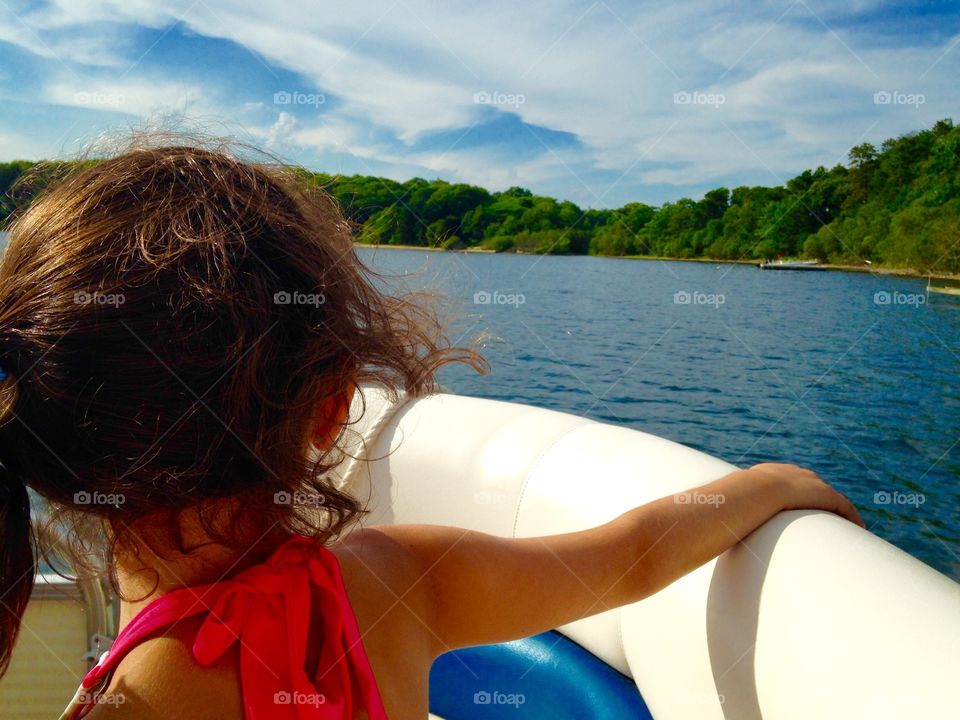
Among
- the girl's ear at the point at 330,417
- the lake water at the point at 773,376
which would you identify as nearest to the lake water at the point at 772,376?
the lake water at the point at 773,376

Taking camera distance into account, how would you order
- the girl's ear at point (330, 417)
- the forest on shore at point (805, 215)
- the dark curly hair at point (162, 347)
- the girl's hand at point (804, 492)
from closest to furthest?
the dark curly hair at point (162, 347)
the girl's ear at point (330, 417)
the girl's hand at point (804, 492)
the forest on shore at point (805, 215)

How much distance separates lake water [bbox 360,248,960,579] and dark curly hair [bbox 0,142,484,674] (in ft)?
0.97

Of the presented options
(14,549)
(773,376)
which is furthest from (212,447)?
(773,376)

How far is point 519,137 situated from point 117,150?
56.5ft

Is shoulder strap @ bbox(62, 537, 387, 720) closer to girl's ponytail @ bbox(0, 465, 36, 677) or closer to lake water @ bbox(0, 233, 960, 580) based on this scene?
girl's ponytail @ bbox(0, 465, 36, 677)

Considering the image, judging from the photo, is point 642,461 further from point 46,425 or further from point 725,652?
point 46,425

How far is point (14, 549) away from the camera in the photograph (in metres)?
0.64

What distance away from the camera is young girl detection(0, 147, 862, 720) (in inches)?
23.1

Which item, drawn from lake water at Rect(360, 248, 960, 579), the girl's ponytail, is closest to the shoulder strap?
the girl's ponytail

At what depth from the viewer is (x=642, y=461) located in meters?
1.55

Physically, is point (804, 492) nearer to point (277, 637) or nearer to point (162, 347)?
point (277, 637)

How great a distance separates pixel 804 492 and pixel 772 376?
8.03 m

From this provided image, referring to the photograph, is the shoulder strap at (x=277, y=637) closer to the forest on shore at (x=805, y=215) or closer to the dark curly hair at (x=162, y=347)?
the dark curly hair at (x=162, y=347)

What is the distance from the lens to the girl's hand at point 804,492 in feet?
3.72
